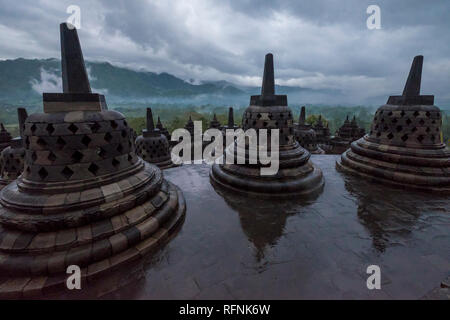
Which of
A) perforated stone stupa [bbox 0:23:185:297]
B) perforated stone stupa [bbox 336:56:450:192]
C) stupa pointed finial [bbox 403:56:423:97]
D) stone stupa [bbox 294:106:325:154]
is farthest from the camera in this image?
stone stupa [bbox 294:106:325:154]

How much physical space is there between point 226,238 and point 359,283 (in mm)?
2272

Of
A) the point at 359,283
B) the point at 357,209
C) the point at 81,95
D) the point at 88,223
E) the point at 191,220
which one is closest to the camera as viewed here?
the point at 359,283

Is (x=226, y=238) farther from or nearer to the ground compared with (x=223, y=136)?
nearer to the ground

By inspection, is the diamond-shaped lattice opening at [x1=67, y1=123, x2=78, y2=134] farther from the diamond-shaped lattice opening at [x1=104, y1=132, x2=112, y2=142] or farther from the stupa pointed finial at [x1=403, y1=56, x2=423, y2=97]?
the stupa pointed finial at [x1=403, y1=56, x2=423, y2=97]

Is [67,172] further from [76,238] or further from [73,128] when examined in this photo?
[76,238]

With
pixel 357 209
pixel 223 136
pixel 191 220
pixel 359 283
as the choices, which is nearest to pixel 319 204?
pixel 357 209

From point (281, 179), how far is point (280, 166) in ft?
1.35

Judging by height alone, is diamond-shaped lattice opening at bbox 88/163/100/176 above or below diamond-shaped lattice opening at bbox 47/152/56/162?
below

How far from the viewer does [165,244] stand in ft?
13.1

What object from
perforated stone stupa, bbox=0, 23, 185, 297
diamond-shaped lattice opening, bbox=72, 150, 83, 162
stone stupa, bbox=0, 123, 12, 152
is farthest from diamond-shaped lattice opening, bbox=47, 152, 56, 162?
stone stupa, bbox=0, 123, 12, 152

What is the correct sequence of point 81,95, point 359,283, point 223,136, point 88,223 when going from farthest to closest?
point 223,136
point 81,95
point 88,223
point 359,283

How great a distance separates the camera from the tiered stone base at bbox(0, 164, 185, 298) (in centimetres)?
299

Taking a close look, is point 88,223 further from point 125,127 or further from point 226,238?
point 226,238

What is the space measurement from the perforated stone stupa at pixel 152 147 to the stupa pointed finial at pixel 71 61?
10.7 metres
